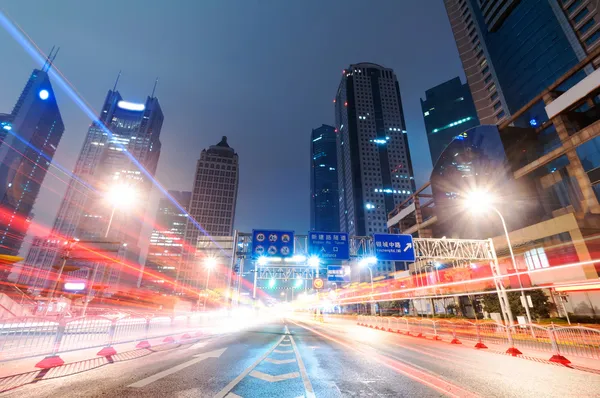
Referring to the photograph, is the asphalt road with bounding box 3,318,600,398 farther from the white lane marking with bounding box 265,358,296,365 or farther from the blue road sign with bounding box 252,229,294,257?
the blue road sign with bounding box 252,229,294,257

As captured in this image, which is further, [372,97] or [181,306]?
[372,97]

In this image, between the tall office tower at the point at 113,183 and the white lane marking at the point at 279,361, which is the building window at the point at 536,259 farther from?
the tall office tower at the point at 113,183

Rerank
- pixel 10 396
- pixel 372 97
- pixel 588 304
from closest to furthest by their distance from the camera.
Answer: pixel 10 396, pixel 588 304, pixel 372 97

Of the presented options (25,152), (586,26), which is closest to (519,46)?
(586,26)

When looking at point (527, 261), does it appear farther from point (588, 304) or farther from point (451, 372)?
point (451, 372)

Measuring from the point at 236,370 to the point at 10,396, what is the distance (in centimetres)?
443

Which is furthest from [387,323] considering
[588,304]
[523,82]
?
[523,82]

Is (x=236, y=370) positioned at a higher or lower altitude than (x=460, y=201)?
lower

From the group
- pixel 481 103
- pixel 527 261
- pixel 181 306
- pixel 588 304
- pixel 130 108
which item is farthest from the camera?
pixel 130 108

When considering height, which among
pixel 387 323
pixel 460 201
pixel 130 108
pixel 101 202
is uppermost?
pixel 130 108

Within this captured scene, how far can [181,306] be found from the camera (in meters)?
56.3

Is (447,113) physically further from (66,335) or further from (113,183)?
(113,183)

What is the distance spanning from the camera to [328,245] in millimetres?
24516

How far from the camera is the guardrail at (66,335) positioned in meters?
7.89
